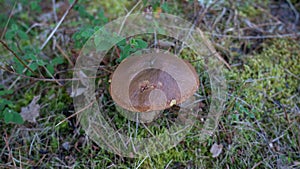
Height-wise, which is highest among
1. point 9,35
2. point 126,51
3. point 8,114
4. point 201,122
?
point 9,35

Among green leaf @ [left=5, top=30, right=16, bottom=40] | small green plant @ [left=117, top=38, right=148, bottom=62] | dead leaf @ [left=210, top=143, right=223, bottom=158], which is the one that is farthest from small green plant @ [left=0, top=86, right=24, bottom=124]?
dead leaf @ [left=210, top=143, right=223, bottom=158]

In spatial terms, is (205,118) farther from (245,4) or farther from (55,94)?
(245,4)

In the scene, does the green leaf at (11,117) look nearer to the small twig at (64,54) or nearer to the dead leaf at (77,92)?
the dead leaf at (77,92)

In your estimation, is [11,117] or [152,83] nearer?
[152,83]

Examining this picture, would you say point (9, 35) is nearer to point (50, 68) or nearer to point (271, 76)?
point (50, 68)

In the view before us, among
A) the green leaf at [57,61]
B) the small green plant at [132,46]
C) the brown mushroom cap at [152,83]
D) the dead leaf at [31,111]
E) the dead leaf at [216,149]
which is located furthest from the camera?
the green leaf at [57,61]

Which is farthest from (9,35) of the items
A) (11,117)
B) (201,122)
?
(201,122)

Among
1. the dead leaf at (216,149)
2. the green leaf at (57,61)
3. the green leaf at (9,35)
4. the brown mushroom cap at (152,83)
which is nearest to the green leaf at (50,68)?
the green leaf at (57,61)

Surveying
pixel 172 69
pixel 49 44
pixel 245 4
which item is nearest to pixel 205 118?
pixel 172 69
